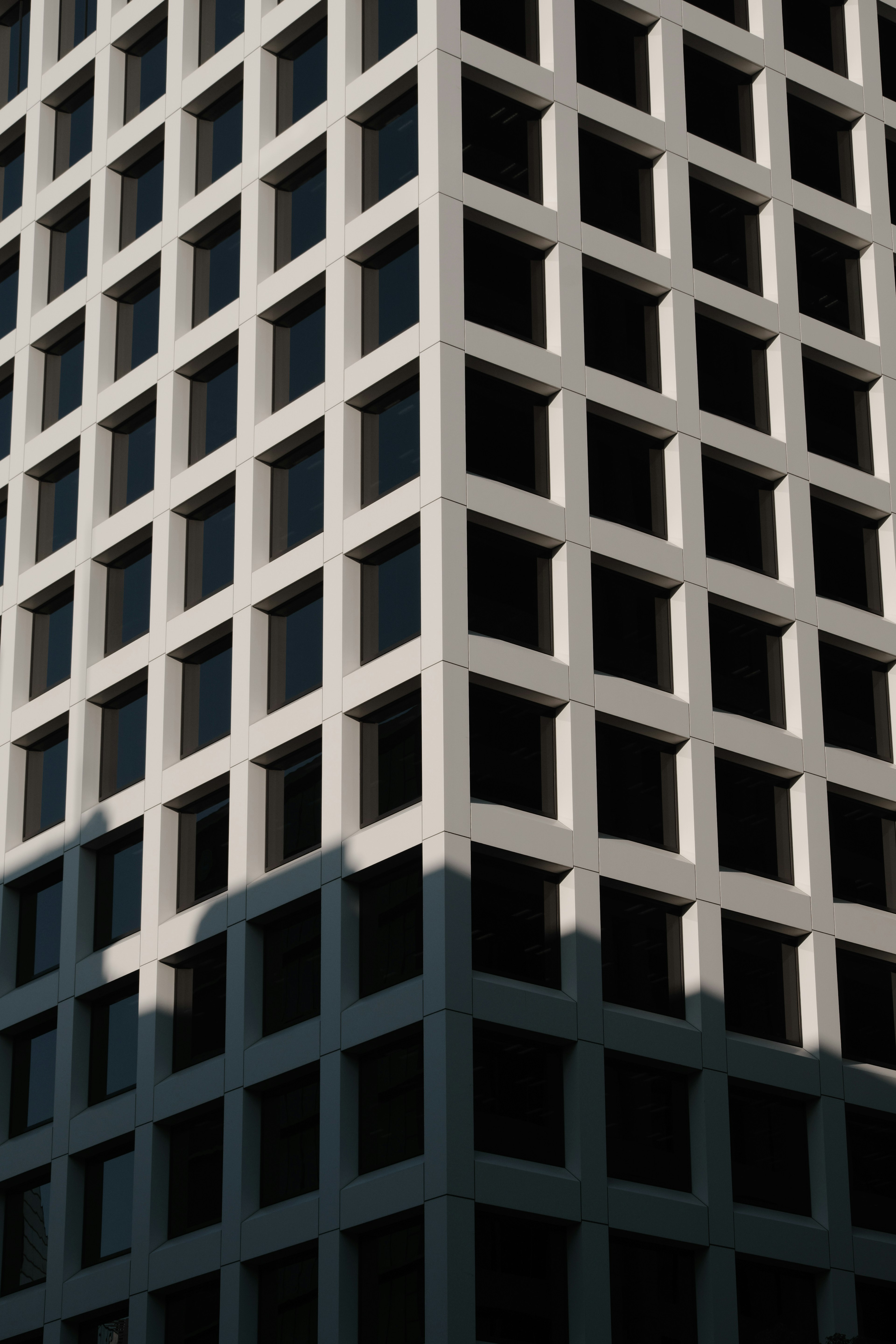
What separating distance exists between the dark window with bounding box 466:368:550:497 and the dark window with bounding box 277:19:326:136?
948 cm

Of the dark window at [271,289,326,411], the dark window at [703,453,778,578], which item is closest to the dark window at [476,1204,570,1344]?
the dark window at [703,453,778,578]

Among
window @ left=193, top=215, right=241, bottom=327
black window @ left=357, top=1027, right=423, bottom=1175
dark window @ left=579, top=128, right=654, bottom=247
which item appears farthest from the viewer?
window @ left=193, top=215, right=241, bottom=327

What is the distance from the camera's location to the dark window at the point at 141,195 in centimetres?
5438

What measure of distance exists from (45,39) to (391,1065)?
32.9 m

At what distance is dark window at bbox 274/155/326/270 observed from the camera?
48656mm

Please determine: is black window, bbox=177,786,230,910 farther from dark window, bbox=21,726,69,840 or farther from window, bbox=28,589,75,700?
window, bbox=28,589,75,700

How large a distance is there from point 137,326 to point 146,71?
752 cm

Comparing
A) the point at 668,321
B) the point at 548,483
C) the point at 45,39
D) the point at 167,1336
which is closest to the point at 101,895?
the point at 167,1336

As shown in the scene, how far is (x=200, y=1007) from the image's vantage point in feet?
147

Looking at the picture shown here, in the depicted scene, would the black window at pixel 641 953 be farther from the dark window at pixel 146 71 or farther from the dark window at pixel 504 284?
the dark window at pixel 146 71

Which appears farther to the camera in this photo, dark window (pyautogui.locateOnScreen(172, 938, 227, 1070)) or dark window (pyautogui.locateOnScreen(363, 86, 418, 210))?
dark window (pyautogui.locateOnScreen(363, 86, 418, 210))

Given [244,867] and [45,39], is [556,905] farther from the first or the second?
[45,39]

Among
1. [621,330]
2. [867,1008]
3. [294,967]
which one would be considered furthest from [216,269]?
[867,1008]

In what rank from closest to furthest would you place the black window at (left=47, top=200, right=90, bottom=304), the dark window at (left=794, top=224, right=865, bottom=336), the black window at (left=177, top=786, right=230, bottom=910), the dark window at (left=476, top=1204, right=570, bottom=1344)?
1. the dark window at (left=476, top=1204, right=570, bottom=1344)
2. the black window at (left=177, top=786, right=230, bottom=910)
3. the dark window at (left=794, top=224, right=865, bottom=336)
4. the black window at (left=47, top=200, right=90, bottom=304)
